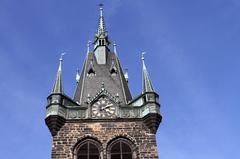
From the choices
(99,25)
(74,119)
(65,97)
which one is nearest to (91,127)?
(74,119)

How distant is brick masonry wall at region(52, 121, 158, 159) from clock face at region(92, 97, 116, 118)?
0.63 meters

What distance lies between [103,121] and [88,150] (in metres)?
1.88

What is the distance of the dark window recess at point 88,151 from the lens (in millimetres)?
23891

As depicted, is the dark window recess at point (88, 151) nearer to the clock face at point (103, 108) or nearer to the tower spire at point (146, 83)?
the clock face at point (103, 108)

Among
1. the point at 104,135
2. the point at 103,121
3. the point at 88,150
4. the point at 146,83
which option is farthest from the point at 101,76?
the point at 88,150

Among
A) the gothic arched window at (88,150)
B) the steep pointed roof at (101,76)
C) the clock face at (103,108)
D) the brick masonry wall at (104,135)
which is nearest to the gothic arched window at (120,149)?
the brick masonry wall at (104,135)

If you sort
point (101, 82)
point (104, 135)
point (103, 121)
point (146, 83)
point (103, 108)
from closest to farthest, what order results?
point (104, 135), point (103, 121), point (103, 108), point (146, 83), point (101, 82)

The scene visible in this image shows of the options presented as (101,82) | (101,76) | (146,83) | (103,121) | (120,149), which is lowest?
(120,149)

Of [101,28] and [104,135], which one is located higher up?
[101,28]

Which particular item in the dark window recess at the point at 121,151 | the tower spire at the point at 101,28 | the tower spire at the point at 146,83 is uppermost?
the tower spire at the point at 101,28

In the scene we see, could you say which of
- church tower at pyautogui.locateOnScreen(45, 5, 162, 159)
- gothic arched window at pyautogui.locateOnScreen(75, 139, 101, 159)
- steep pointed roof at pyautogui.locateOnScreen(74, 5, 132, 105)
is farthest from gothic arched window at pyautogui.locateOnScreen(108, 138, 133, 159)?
steep pointed roof at pyautogui.locateOnScreen(74, 5, 132, 105)

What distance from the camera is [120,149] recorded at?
24.2 metres

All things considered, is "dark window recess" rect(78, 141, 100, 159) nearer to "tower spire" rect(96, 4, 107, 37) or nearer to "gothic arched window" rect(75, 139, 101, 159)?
"gothic arched window" rect(75, 139, 101, 159)

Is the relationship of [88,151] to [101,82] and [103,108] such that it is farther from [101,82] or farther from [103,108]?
[101,82]
